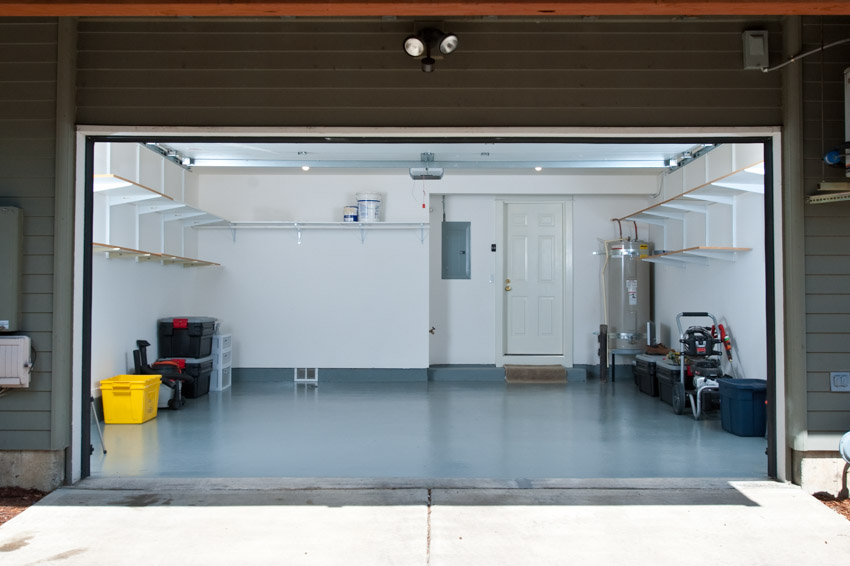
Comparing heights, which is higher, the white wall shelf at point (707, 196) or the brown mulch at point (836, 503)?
the white wall shelf at point (707, 196)

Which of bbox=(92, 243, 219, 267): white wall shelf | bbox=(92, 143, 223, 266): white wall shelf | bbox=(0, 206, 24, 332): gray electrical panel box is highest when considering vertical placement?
bbox=(92, 143, 223, 266): white wall shelf

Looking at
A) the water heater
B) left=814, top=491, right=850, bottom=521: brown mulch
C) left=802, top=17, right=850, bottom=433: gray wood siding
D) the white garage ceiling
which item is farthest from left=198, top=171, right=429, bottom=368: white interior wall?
left=814, top=491, right=850, bottom=521: brown mulch

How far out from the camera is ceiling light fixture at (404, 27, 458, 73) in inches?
152

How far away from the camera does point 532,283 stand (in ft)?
31.4

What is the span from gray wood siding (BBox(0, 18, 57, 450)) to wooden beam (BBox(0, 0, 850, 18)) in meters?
1.11

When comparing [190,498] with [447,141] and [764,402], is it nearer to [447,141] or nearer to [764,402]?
[447,141]

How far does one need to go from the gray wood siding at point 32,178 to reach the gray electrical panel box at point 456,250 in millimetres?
6050

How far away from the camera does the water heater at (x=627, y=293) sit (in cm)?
885

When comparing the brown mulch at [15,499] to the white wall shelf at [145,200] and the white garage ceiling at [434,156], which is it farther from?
the white garage ceiling at [434,156]

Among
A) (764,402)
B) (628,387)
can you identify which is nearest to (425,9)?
(764,402)

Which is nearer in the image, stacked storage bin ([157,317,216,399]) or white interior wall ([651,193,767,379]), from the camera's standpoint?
white interior wall ([651,193,767,379])

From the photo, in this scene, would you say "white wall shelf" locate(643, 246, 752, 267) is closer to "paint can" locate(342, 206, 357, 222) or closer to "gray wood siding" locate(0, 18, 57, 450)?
"paint can" locate(342, 206, 357, 222)

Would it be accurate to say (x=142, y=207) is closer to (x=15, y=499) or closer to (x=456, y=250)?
(x=15, y=499)

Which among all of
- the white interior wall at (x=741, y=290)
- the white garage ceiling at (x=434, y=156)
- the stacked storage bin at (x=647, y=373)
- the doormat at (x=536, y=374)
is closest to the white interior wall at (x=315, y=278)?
the doormat at (x=536, y=374)
